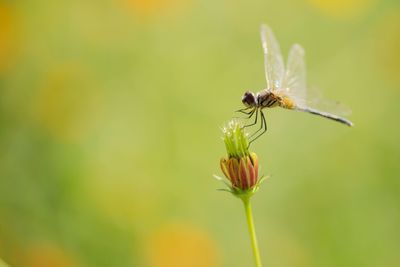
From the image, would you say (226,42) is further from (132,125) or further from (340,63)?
(132,125)

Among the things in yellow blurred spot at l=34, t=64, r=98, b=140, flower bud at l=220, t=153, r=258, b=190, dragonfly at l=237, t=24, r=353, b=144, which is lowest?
flower bud at l=220, t=153, r=258, b=190

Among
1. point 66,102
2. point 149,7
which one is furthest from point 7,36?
point 149,7

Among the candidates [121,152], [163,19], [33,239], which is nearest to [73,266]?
[33,239]

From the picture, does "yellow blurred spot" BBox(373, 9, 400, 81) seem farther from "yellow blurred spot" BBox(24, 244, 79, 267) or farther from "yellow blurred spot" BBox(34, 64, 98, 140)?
"yellow blurred spot" BBox(24, 244, 79, 267)

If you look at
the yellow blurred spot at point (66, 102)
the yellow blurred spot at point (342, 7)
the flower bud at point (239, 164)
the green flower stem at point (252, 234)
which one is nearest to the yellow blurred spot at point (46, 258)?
the yellow blurred spot at point (66, 102)

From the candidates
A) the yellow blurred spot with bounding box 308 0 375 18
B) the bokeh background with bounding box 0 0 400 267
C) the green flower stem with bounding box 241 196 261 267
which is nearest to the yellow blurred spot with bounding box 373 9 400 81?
the bokeh background with bounding box 0 0 400 267

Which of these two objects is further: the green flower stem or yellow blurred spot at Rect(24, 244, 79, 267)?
yellow blurred spot at Rect(24, 244, 79, 267)

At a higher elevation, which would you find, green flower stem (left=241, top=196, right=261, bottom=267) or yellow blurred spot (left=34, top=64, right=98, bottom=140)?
yellow blurred spot (left=34, top=64, right=98, bottom=140)

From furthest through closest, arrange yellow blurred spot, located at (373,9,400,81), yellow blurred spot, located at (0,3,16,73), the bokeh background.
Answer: yellow blurred spot, located at (373,9,400,81) → yellow blurred spot, located at (0,3,16,73) → the bokeh background
